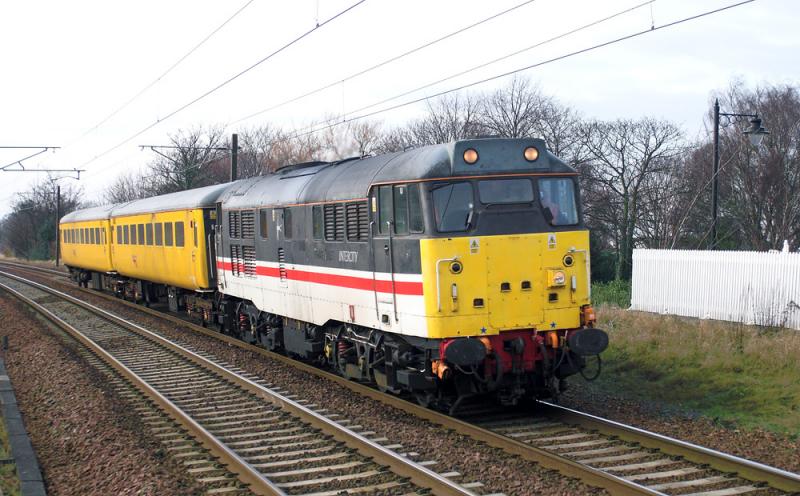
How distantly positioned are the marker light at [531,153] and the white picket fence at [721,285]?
7.40 metres

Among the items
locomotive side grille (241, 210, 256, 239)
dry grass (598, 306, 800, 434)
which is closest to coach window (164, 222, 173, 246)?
locomotive side grille (241, 210, 256, 239)

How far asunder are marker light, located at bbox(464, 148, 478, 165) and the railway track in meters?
3.12

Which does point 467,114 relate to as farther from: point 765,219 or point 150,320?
point 150,320

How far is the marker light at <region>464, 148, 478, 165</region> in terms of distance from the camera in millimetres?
10328

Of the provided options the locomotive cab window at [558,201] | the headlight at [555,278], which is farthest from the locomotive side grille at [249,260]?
the headlight at [555,278]

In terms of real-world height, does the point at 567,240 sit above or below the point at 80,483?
above

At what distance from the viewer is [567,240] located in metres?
10.5

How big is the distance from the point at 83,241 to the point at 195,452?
29803 millimetres

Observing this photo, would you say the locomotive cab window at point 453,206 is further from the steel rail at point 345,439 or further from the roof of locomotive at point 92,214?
the roof of locomotive at point 92,214

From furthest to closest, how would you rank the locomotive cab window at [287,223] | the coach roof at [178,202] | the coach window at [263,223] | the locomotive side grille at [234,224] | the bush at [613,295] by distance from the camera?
the bush at [613,295] < the coach roof at [178,202] < the locomotive side grille at [234,224] < the coach window at [263,223] < the locomotive cab window at [287,223]

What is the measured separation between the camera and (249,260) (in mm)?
16641

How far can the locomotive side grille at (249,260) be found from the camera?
16.3m

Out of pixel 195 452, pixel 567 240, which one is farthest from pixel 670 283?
pixel 195 452

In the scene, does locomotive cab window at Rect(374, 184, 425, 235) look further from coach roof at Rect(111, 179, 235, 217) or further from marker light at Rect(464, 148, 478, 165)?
coach roof at Rect(111, 179, 235, 217)
